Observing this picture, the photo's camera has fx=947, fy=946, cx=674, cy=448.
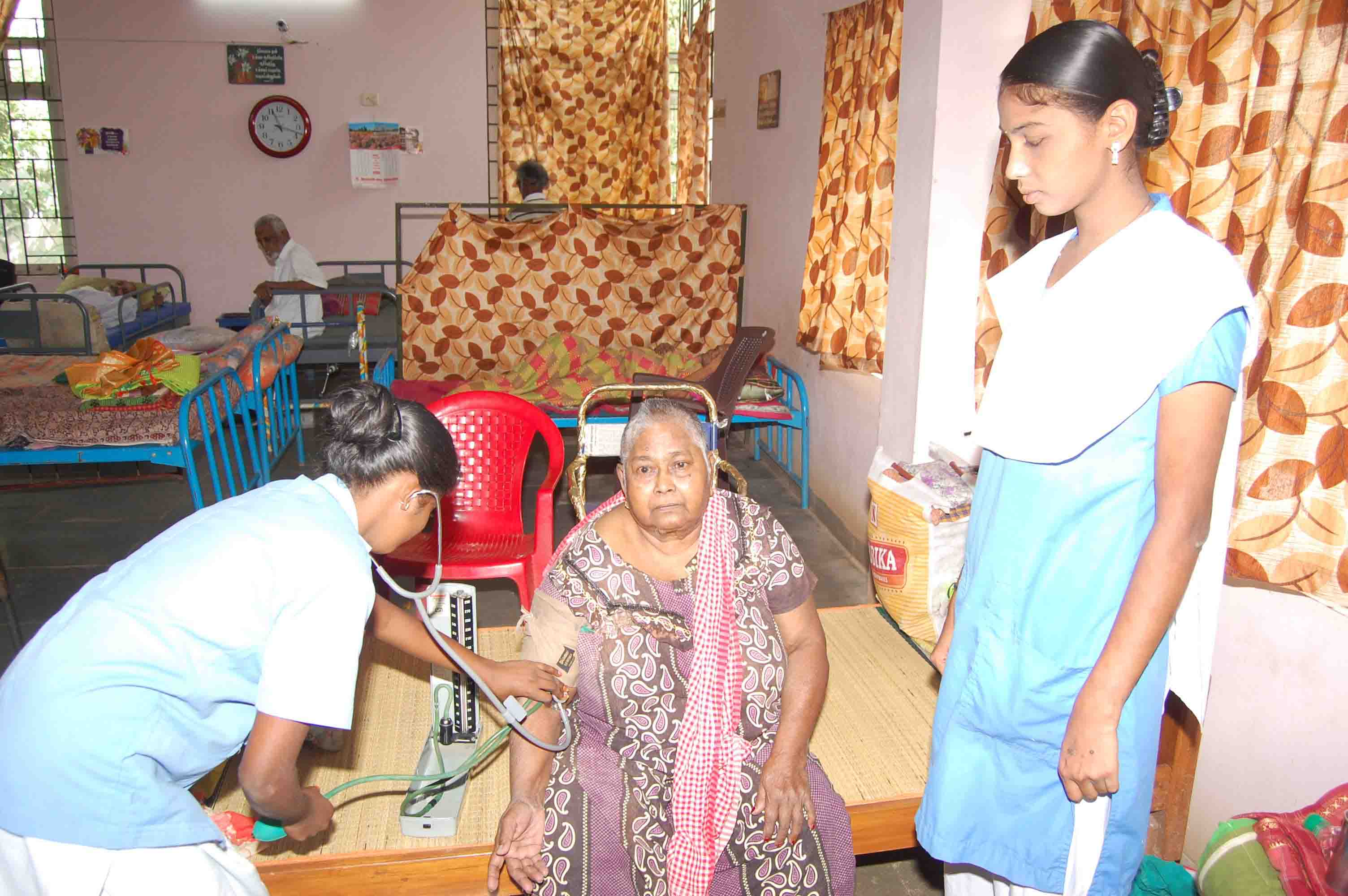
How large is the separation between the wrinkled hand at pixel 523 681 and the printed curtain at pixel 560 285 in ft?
13.1

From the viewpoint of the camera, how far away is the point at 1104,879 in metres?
1.41

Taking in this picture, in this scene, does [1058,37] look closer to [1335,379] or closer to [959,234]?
[1335,379]

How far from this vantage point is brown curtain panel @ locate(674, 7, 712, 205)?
7105mm

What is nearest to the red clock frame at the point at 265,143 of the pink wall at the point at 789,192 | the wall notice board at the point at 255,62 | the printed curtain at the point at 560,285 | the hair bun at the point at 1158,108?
the wall notice board at the point at 255,62

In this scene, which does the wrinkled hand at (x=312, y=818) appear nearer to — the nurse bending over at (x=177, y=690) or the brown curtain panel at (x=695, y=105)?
the nurse bending over at (x=177, y=690)

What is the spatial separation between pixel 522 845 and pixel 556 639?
1.26 feet

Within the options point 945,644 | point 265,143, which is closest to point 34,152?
point 265,143

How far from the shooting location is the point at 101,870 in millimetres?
1309

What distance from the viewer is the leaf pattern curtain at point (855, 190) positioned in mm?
3760

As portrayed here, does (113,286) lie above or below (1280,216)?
below

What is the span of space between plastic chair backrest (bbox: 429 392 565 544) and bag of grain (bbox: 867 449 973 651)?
115 centimetres

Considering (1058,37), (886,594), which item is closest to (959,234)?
(886,594)

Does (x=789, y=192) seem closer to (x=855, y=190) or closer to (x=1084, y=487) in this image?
(x=855, y=190)

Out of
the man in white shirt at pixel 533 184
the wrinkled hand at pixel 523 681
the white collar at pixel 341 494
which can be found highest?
the man in white shirt at pixel 533 184
